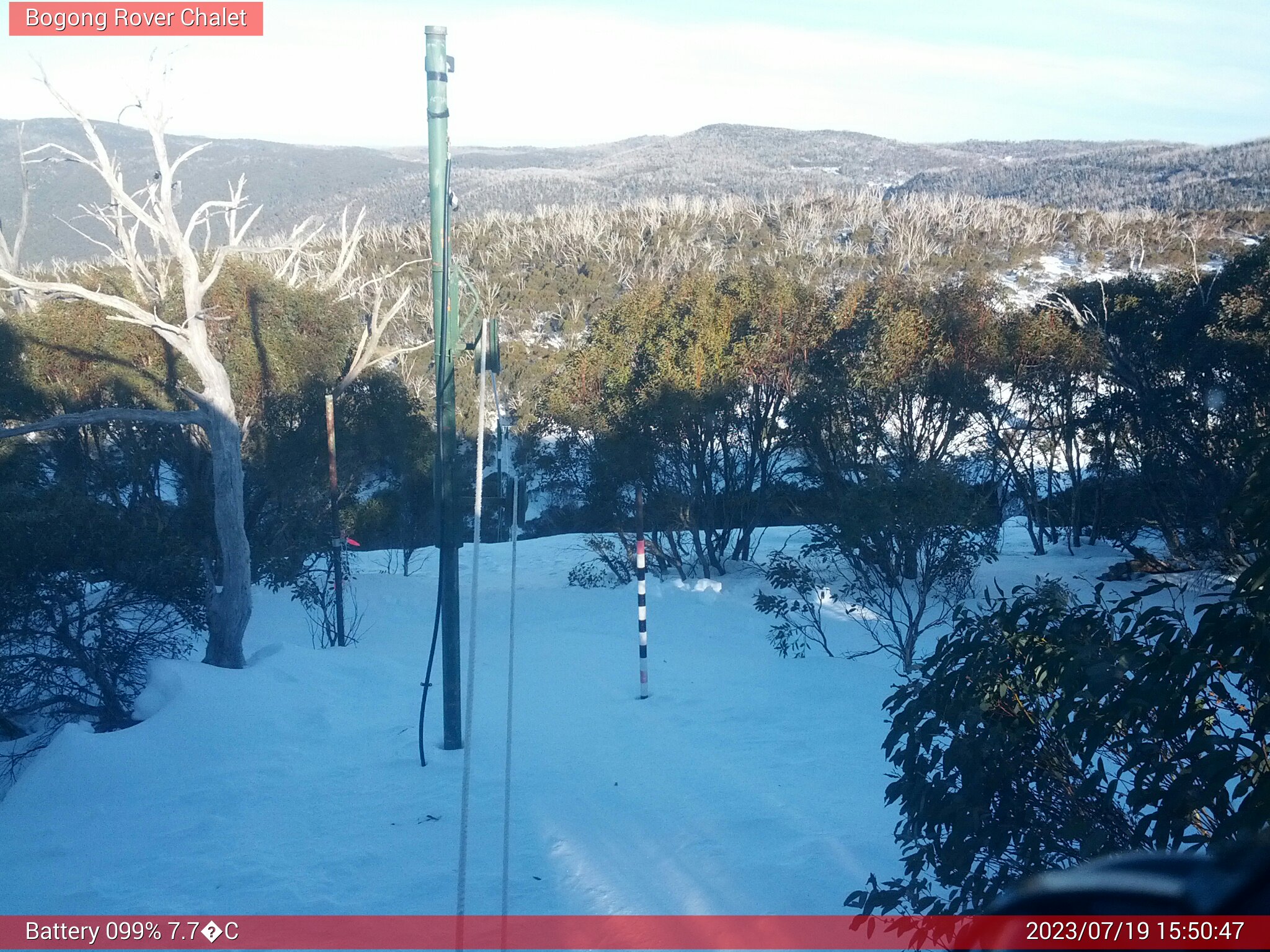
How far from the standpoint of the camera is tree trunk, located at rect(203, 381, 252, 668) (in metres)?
10.3

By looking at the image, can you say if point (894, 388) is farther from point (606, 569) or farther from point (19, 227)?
point (19, 227)

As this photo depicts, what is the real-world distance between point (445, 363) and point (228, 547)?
515 cm

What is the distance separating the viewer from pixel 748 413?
1571 cm

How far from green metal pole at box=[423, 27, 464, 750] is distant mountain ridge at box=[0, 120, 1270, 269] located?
25.4 m

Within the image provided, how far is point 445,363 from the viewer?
6.80m

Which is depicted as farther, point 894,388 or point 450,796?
point 894,388

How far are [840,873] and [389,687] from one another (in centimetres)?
541

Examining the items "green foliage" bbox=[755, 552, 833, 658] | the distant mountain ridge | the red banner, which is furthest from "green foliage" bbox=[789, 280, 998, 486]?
the distant mountain ridge

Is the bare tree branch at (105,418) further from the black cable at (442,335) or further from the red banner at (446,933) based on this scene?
the red banner at (446,933)

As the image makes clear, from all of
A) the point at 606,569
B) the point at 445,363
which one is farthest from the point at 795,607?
the point at 445,363

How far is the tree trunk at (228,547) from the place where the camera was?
10312 mm

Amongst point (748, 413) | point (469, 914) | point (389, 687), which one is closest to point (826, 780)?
point (469, 914)

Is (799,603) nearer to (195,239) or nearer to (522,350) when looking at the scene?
(522,350)

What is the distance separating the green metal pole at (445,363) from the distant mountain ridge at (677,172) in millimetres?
25440
